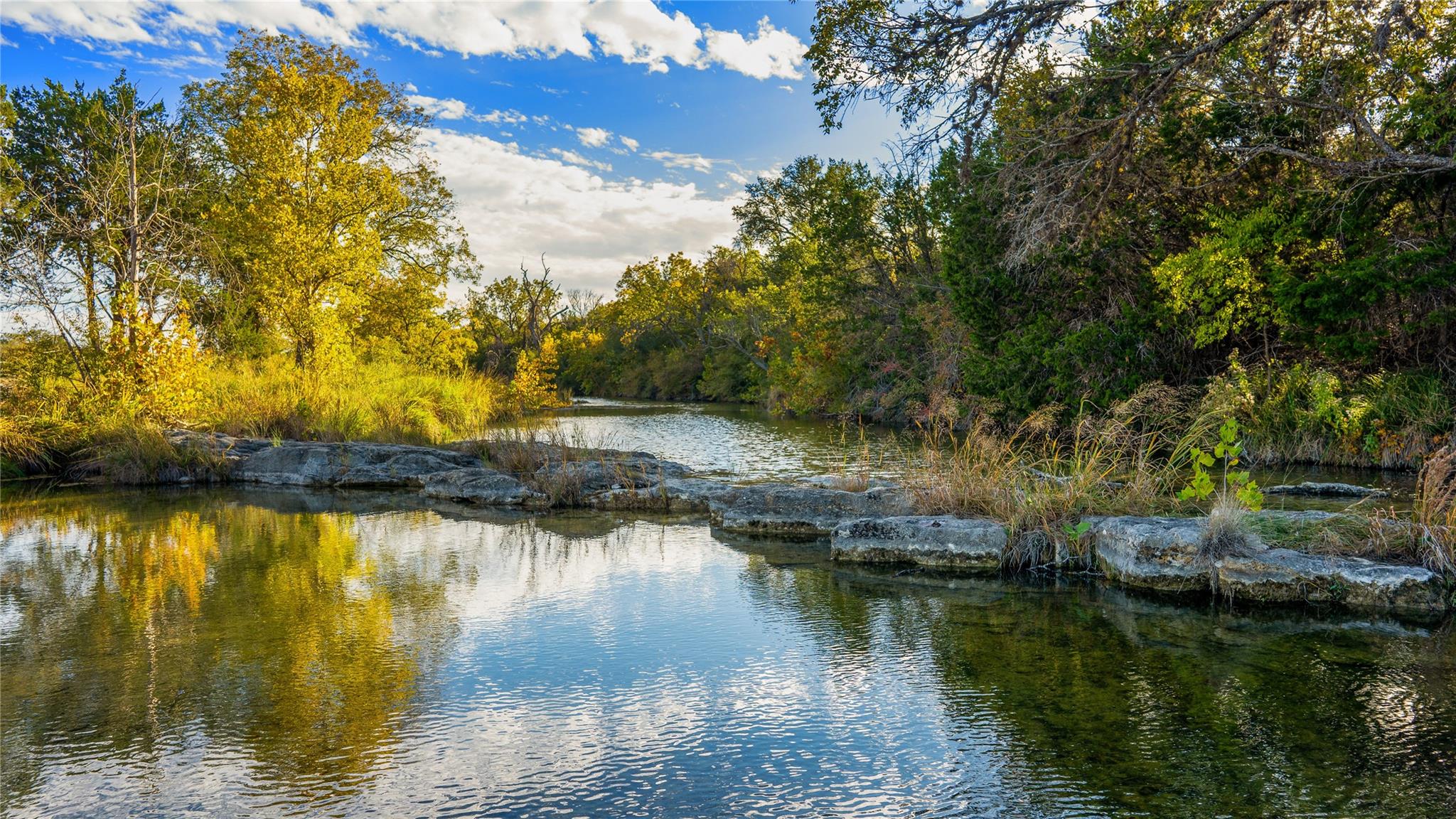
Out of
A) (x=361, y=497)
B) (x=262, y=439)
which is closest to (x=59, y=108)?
(x=262, y=439)

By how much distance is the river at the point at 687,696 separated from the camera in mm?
3289

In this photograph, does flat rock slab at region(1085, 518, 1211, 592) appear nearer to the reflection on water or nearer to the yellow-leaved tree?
the reflection on water

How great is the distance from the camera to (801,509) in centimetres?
905

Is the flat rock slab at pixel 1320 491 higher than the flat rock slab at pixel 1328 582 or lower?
higher

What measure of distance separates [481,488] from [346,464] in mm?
3334

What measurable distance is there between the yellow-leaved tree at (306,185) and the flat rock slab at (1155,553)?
18.2 meters

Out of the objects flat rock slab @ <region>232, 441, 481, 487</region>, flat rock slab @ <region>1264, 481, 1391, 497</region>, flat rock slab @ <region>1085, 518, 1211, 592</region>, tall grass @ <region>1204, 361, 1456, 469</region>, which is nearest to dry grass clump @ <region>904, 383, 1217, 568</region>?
flat rock slab @ <region>1085, 518, 1211, 592</region>

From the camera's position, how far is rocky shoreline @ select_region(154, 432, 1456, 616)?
19.4ft

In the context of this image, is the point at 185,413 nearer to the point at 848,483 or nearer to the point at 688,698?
the point at 848,483

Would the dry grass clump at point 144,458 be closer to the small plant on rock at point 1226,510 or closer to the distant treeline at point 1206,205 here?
the distant treeline at point 1206,205

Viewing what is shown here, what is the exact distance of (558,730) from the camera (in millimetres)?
3885

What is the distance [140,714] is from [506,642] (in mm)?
1891

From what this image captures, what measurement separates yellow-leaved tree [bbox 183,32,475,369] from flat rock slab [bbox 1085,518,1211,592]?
59.7 ft

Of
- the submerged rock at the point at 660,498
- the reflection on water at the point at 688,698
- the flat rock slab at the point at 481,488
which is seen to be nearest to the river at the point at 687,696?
the reflection on water at the point at 688,698
